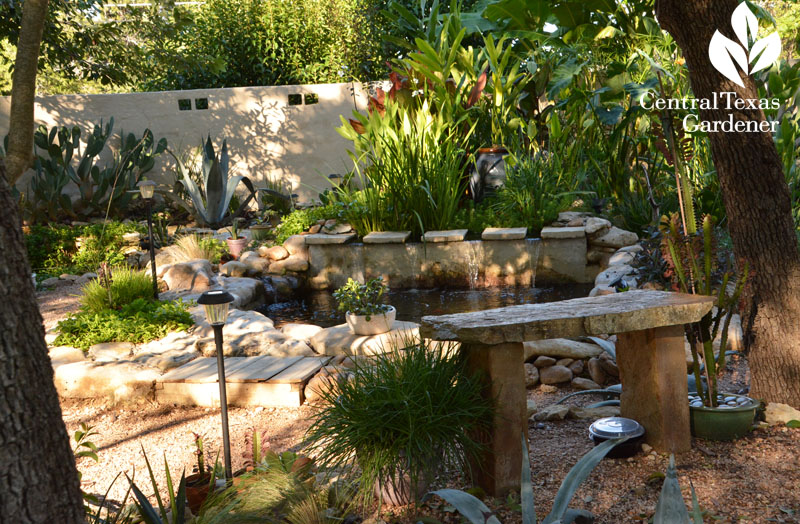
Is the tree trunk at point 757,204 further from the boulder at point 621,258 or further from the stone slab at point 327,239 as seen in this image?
the stone slab at point 327,239

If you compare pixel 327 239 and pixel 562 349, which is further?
pixel 327 239

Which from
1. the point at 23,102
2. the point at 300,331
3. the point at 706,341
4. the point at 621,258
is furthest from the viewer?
the point at 621,258

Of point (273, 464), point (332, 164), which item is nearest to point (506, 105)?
point (332, 164)

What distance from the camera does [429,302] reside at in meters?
6.68

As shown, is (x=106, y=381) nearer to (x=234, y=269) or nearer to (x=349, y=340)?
(x=349, y=340)

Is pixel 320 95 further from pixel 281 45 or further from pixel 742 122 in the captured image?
pixel 742 122

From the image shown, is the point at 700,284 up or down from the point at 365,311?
up

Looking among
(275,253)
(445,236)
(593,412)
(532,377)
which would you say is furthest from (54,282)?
(593,412)

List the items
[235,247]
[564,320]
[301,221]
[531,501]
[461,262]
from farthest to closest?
[301,221] → [235,247] → [461,262] → [564,320] → [531,501]

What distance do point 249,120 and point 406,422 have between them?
10.0 metres

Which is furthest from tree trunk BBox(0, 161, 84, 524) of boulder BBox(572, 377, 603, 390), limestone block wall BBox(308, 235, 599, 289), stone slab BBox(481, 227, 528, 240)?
stone slab BBox(481, 227, 528, 240)

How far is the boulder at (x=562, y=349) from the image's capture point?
4309mm

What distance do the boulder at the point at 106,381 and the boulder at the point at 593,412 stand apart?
2.57 metres

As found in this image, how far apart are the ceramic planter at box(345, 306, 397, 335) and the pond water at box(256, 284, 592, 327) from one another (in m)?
1.20
